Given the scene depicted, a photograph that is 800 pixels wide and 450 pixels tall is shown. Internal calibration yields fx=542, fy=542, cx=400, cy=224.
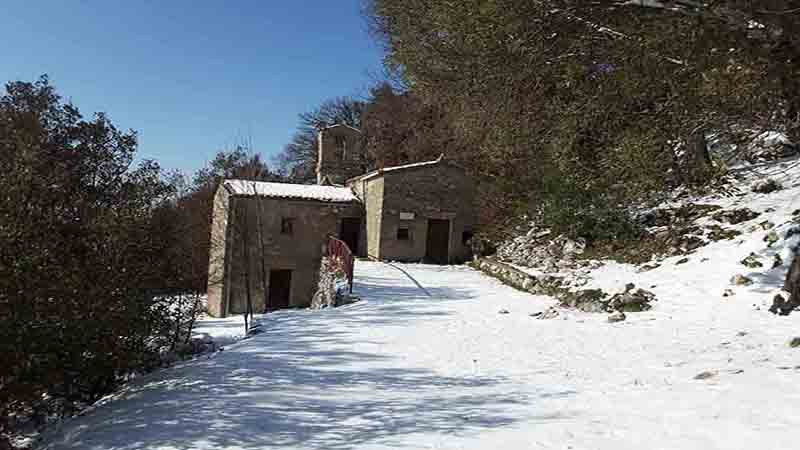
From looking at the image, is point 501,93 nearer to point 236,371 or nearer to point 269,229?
point 236,371

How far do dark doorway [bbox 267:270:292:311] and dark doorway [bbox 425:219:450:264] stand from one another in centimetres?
522

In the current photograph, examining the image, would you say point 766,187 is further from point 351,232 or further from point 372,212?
point 351,232

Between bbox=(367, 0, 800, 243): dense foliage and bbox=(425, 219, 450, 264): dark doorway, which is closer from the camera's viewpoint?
bbox=(367, 0, 800, 243): dense foliage

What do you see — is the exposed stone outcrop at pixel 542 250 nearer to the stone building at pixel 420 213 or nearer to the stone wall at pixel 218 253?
the stone building at pixel 420 213

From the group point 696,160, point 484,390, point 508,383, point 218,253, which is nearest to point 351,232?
point 218,253

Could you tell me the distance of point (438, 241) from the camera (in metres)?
19.9

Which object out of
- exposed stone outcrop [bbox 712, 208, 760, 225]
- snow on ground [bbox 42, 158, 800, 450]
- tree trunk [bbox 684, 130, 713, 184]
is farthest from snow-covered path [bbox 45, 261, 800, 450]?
exposed stone outcrop [bbox 712, 208, 760, 225]

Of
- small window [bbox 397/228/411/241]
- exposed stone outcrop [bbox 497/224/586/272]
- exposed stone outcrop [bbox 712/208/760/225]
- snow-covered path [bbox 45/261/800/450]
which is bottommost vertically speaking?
snow-covered path [bbox 45/261/800/450]

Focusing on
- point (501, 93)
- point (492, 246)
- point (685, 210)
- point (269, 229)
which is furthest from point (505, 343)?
point (269, 229)

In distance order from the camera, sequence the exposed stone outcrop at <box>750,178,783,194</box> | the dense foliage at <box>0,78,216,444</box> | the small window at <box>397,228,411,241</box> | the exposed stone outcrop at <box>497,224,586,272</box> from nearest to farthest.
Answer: the dense foliage at <box>0,78,216,444</box> < the exposed stone outcrop at <box>750,178,783,194</box> < the exposed stone outcrop at <box>497,224,586,272</box> < the small window at <box>397,228,411,241</box>

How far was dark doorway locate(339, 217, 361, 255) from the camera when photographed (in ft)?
68.3

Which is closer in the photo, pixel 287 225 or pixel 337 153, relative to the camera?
pixel 287 225

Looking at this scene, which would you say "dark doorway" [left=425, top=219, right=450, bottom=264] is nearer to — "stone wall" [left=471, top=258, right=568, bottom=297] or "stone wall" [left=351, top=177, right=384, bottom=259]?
"stone wall" [left=351, top=177, right=384, bottom=259]

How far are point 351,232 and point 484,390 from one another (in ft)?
52.6
